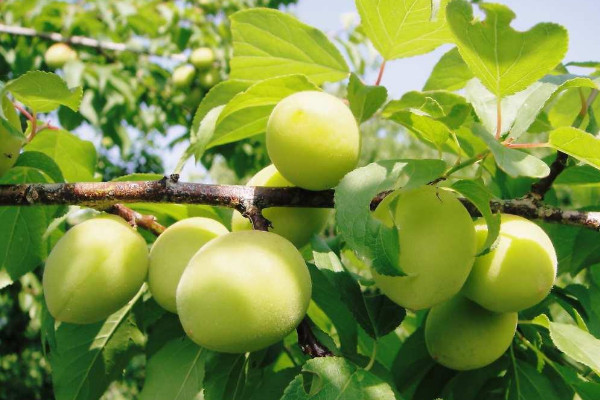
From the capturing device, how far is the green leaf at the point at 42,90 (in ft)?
2.06

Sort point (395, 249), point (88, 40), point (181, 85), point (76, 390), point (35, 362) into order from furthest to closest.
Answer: point (35, 362), point (181, 85), point (88, 40), point (76, 390), point (395, 249)

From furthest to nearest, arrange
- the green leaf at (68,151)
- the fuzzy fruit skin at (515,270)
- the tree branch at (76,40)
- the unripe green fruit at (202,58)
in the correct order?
the unripe green fruit at (202,58), the tree branch at (76,40), the green leaf at (68,151), the fuzzy fruit skin at (515,270)

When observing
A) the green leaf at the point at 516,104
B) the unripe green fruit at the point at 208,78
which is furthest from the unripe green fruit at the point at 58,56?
the green leaf at the point at 516,104

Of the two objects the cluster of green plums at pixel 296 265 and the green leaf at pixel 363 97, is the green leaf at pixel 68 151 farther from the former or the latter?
the green leaf at pixel 363 97

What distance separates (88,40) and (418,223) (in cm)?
225

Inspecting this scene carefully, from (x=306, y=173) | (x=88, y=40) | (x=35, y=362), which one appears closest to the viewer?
(x=306, y=173)

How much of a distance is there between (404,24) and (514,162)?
270mm

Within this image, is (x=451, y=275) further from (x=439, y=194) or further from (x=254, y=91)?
(x=254, y=91)

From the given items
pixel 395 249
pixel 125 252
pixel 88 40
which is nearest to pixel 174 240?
pixel 125 252

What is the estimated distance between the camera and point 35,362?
4.60 metres

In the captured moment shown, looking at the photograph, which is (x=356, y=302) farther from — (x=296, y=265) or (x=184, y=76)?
(x=184, y=76)

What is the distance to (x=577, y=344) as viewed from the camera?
0.62m

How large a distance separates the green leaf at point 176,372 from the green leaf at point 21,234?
0.89ft

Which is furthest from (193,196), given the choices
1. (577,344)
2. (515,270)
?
(577,344)
